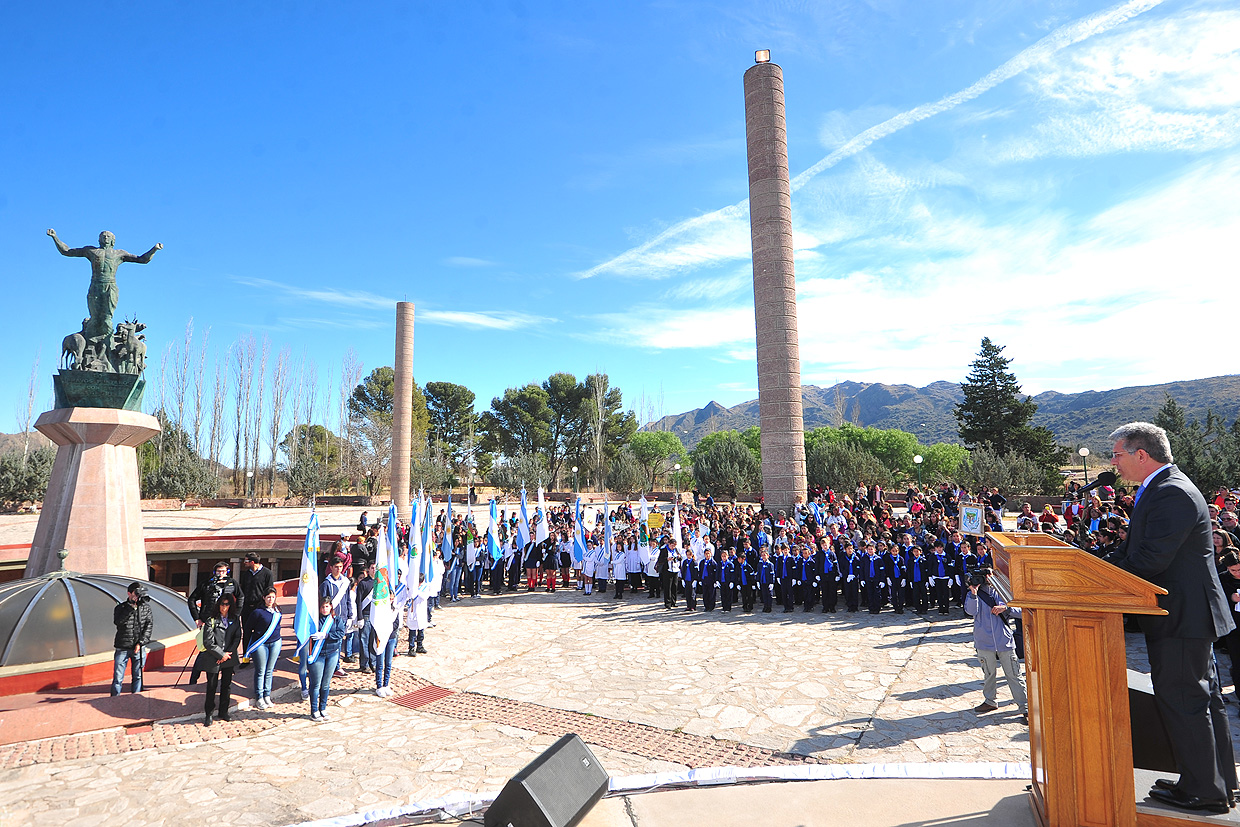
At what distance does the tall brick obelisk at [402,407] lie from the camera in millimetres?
30922

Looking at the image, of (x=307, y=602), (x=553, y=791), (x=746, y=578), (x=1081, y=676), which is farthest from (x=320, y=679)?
(x=746, y=578)

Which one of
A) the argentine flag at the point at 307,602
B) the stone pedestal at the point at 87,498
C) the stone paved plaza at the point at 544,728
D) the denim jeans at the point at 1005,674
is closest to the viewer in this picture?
the stone paved plaza at the point at 544,728

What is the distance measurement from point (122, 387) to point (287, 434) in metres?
47.1

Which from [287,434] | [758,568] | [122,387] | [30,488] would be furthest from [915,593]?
[287,434]

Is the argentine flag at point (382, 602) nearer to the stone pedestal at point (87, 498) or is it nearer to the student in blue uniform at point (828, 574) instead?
the stone pedestal at point (87, 498)

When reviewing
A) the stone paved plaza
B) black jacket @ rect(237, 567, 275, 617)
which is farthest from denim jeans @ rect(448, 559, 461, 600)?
black jacket @ rect(237, 567, 275, 617)

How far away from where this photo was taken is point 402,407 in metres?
31.7

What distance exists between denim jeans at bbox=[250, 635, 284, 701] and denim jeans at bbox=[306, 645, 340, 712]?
0.72 meters

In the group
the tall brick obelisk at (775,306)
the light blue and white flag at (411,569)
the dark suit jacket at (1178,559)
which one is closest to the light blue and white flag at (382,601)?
the light blue and white flag at (411,569)

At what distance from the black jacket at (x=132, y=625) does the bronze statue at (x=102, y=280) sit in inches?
279

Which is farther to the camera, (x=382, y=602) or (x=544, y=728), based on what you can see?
(x=382, y=602)

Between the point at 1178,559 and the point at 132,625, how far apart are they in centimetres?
1061

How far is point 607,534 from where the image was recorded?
627 inches

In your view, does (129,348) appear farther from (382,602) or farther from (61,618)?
(382,602)
